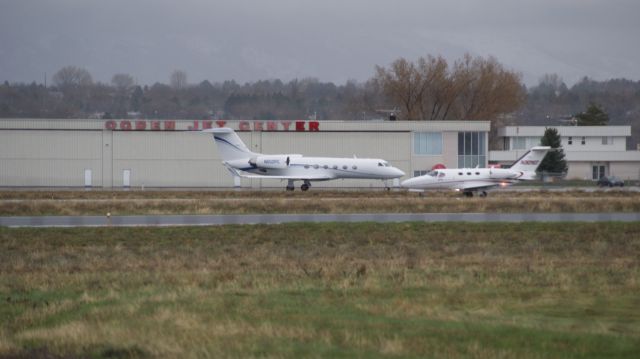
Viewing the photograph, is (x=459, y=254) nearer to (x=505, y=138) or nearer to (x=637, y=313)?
(x=637, y=313)

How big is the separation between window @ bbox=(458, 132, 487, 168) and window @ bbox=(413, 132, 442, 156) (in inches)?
84.2

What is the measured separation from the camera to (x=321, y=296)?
53.9 feet

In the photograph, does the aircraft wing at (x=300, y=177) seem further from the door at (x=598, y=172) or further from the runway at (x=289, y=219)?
the door at (x=598, y=172)

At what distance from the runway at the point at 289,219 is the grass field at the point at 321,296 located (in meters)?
6.30

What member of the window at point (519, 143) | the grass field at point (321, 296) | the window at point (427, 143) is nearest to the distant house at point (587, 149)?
the window at point (519, 143)

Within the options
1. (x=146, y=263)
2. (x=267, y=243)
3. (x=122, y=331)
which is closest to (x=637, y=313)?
(x=122, y=331)

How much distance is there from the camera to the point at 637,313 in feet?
48.8

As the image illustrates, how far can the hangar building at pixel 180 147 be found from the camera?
7356cm

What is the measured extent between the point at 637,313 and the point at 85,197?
4459cm

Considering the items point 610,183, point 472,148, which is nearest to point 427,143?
point 472,148

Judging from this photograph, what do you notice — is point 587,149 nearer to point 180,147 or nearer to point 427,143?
point 427,143

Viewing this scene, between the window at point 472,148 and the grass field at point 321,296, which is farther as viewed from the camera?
the window at point 472,148

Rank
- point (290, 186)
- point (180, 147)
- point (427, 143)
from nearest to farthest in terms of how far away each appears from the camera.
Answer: point (290, 186)
point (180, 147)
point (427, 143)

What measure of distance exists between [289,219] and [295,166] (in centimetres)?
3079
